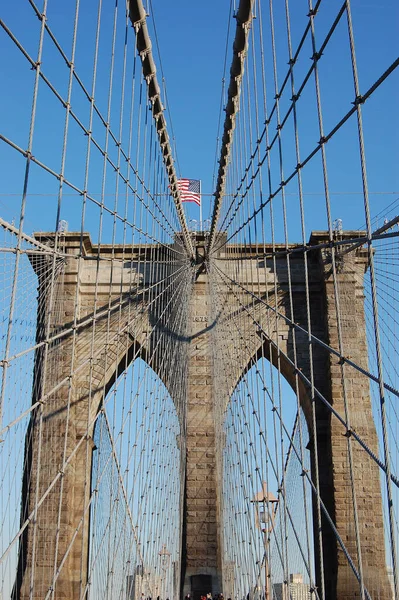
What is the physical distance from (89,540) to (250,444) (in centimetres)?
578

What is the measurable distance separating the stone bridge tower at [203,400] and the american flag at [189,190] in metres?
1.51

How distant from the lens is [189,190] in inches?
697

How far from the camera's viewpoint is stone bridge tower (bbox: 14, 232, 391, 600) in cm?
1405

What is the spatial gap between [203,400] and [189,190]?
461 centimetres

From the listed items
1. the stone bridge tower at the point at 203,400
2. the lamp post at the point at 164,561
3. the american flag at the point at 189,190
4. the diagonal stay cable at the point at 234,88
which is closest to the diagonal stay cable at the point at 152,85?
the diagonal stay cable at the point at 234,88

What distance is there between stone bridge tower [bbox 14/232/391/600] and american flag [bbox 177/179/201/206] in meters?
1.51

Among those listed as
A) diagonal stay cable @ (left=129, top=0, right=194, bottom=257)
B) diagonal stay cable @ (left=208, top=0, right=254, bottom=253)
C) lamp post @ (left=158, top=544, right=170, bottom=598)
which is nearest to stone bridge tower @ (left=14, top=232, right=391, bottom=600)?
diagonal stay cable @ (left=208, top=0, right=254, bottom=253)

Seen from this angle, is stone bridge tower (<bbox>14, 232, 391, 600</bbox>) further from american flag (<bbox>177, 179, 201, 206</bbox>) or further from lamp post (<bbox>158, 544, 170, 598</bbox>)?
lamp post (<bbox>158, 544, 170, 598</bbox>)

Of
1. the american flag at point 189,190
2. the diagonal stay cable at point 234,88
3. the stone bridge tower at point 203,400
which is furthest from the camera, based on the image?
the american flag at point 189,190

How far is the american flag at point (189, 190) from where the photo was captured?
1698 cm

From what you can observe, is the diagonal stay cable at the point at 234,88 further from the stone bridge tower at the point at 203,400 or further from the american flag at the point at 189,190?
the american flag at the point at 189,190

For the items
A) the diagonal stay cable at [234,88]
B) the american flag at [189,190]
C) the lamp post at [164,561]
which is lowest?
the lamp post at [164,561]

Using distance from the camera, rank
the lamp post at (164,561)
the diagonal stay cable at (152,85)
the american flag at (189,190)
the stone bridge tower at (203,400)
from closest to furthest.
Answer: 1. the diagonal stay cable at (152,85)
2. the lamp post at (164,561)
3. the stone bridge tower at (203,400)
4. the american flag at (189,190)

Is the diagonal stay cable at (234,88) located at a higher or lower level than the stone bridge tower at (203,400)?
higher
